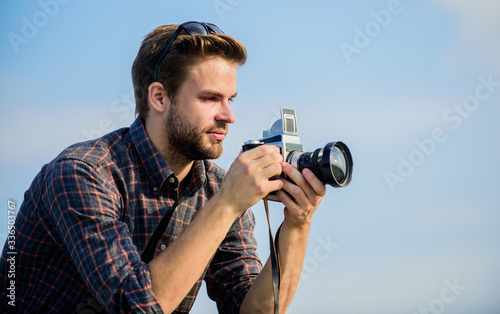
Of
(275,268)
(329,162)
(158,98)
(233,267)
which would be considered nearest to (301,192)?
(329,162)

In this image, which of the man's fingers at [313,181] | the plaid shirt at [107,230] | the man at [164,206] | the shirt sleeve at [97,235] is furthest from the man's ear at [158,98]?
the man's fingers at [313,181]

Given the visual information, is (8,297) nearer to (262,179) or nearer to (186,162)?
(186,162)

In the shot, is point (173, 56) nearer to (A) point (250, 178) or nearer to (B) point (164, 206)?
(B) point (164, 206)

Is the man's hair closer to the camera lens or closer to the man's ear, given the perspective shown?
the man's ear

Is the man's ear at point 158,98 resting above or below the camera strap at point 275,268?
above

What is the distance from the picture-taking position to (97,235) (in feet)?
6.19

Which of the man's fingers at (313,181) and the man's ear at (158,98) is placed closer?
the man's fingers at (313,181)

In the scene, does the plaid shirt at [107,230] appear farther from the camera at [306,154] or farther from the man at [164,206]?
the camera at [306,154]

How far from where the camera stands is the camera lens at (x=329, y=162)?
1.92m

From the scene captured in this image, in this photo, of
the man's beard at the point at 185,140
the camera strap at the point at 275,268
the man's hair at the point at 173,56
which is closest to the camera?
the camera strap at the point at 275,268

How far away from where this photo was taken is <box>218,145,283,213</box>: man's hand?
1.88 meters

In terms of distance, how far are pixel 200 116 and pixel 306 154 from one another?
0.55 m

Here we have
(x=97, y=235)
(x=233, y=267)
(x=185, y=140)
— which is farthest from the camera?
(x=233, y=267)

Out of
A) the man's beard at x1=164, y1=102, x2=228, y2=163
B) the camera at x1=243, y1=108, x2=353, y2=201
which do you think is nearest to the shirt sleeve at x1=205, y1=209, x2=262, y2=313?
the man's beard at x1=164, y1=102, x2=228, y2=163
